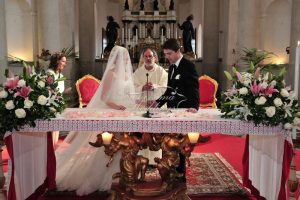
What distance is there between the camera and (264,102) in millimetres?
4168

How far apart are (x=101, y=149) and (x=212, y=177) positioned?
6.60ft

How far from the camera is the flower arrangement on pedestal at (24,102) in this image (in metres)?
4.24

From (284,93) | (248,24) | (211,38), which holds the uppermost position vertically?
(248,24)

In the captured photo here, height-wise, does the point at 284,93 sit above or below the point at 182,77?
below

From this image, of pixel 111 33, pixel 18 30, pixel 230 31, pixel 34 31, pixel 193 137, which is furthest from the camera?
pixel 111 33

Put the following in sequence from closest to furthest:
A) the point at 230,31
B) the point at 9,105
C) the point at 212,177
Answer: the point at 9,105 < the point at 212,177 < the point at 230,31

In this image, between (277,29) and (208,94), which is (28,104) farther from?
(277,29)

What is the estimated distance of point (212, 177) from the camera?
20.7 feet

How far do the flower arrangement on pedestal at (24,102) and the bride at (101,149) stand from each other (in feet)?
3.08

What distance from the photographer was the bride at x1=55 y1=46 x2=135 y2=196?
528 centimetres

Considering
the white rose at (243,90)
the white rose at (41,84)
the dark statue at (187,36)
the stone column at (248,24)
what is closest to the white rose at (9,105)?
the white rose at (41,84)

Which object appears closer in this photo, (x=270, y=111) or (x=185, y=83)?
(x=270, y=111)

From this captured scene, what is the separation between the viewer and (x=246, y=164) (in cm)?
557

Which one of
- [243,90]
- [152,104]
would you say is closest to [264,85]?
[243,90]
